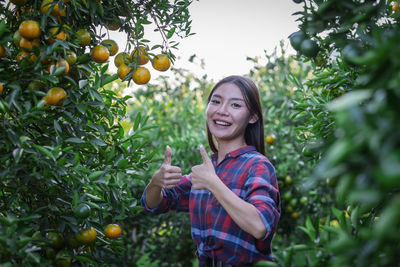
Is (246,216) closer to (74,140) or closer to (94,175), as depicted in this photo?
(94,175)

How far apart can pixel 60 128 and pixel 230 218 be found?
814 mm

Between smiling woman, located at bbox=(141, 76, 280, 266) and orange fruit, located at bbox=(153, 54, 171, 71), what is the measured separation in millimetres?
374

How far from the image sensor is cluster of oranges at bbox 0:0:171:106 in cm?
132

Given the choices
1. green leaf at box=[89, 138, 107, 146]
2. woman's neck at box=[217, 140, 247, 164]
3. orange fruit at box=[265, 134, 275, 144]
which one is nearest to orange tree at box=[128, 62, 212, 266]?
orange fruit at box=[265, 134, 275, 144]

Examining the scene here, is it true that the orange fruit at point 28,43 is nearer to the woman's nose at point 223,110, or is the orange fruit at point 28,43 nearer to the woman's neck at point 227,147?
the woman's nose at point 223,110

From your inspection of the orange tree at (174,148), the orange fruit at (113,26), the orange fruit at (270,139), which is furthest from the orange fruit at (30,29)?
the orange fruit at (270,139)

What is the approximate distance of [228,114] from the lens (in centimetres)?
186

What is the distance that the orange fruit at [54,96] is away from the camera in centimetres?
134

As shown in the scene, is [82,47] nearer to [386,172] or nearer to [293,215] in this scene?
[386,172]

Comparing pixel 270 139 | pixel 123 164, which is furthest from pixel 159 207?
pixel 270 139

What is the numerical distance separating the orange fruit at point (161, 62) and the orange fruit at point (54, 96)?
447 millimetres

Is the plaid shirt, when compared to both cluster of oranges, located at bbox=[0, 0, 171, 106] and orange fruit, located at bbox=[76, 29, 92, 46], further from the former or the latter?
orange fruit, located at bbox=[76, 29, 92, 46]

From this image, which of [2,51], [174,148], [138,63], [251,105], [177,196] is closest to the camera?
[2,51]

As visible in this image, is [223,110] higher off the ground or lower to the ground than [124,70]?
lower
